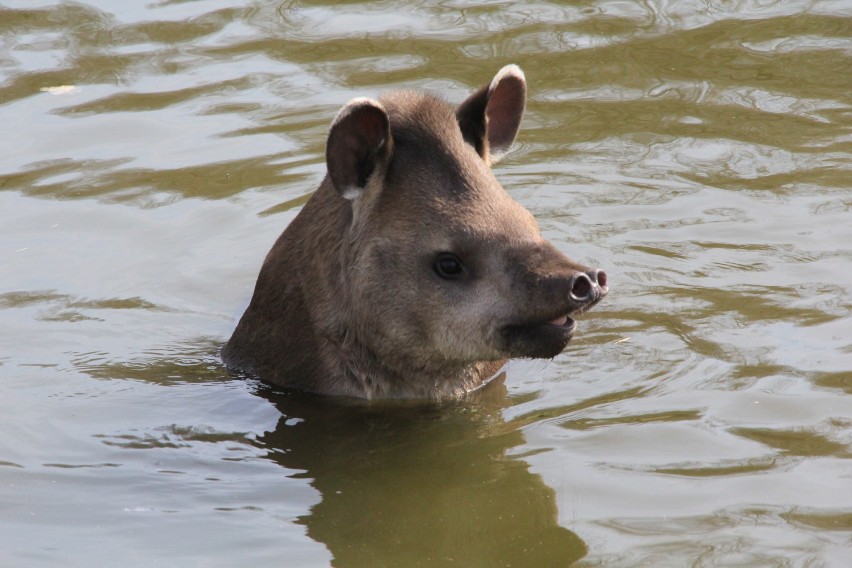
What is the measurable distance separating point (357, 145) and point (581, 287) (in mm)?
1450

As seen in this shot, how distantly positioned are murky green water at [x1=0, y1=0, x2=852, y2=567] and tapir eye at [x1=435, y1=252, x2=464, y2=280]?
2.95 ft

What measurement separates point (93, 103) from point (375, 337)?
614 centimetres

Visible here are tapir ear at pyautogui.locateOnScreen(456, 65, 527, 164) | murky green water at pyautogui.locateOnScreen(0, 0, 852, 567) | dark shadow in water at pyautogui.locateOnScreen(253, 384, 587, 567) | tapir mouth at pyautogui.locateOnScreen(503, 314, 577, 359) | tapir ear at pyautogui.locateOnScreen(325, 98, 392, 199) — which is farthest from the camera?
tapir ear at pyautogui.locateOnScreen(456, 65, 527, 164)

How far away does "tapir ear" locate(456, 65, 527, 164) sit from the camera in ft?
26.5

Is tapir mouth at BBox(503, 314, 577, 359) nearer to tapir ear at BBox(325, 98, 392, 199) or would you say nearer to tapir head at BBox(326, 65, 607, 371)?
tapir head at BBox(326, 65, 607, 371)

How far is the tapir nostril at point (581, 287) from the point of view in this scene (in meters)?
6.90

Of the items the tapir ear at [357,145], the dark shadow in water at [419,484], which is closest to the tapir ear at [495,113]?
the tapir ear at [357,145]

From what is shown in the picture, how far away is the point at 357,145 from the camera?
24.8 ft

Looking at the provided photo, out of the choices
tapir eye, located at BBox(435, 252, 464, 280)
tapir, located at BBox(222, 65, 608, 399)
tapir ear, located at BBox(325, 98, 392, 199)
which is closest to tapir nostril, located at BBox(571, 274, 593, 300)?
tapir, located at BBox(222, 65, 608, 399)

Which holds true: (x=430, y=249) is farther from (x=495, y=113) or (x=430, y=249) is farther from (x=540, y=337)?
(x=495, y=113)

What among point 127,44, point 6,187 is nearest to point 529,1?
point 127,44

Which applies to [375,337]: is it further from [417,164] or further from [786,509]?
[786,509]

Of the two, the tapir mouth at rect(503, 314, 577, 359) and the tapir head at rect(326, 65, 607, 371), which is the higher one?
the tapir head at rect(326, 65, 607, 371)

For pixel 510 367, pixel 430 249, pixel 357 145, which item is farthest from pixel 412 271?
pixel 510 367
